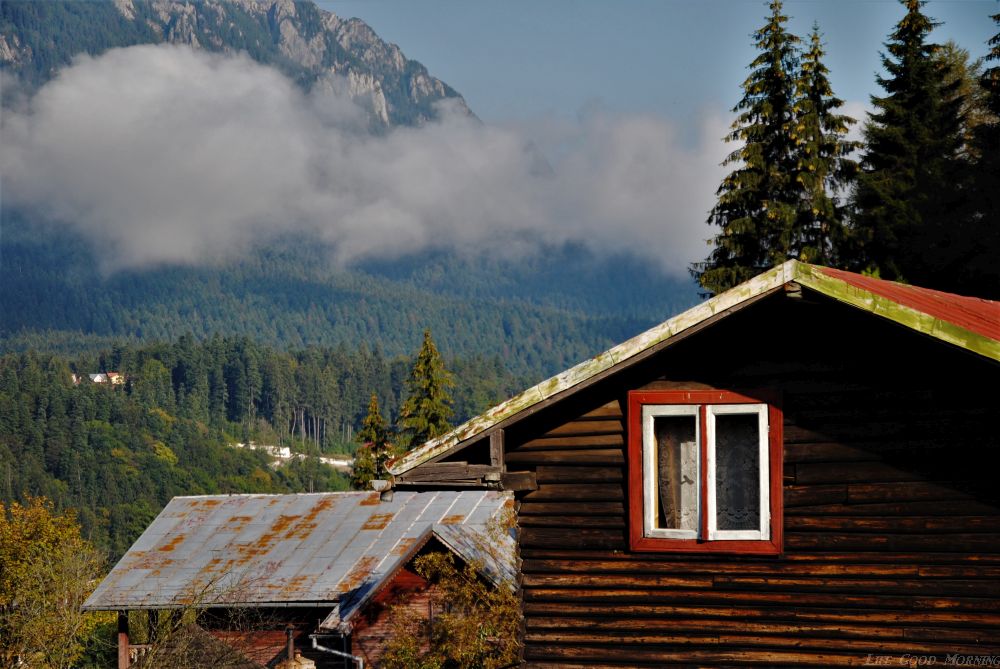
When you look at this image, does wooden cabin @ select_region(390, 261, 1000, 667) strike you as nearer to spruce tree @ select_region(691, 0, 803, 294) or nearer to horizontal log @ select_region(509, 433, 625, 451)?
horizontal log @ select_region(509, 433, 625, 451)

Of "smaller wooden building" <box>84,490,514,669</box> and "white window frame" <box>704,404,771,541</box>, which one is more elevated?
"white window frame" <box>704,404,771,541</box>

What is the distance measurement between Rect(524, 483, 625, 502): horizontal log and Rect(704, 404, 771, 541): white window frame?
103 cm

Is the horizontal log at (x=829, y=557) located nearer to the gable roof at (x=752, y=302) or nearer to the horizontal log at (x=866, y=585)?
the horizontal log at (x=866, y=585)

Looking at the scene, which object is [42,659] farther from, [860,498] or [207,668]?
[860,498]

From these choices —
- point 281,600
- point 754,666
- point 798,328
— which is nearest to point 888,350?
point 798,328

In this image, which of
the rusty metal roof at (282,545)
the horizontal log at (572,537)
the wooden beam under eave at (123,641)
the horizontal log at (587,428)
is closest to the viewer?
the horizontal log at (572,537)

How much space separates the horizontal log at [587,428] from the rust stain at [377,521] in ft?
85.8

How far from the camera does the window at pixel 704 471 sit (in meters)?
14.1

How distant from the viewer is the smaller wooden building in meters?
33.5

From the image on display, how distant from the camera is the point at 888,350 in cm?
1402

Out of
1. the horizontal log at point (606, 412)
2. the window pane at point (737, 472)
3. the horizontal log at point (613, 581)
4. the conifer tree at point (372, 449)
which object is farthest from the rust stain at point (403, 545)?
the conifer tree at point (372, 449)

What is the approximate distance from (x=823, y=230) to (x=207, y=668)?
29.6 m

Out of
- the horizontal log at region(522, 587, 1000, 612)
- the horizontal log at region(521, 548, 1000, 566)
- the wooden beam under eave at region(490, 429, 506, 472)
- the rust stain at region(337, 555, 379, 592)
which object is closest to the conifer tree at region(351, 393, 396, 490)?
the rust stain at region(337, 555, 379, 592)

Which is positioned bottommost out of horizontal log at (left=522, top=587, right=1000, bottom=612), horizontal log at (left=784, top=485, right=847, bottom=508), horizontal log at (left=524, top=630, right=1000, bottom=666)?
horizontal log at (left=524, top=630, right=1000, bottom=666)
